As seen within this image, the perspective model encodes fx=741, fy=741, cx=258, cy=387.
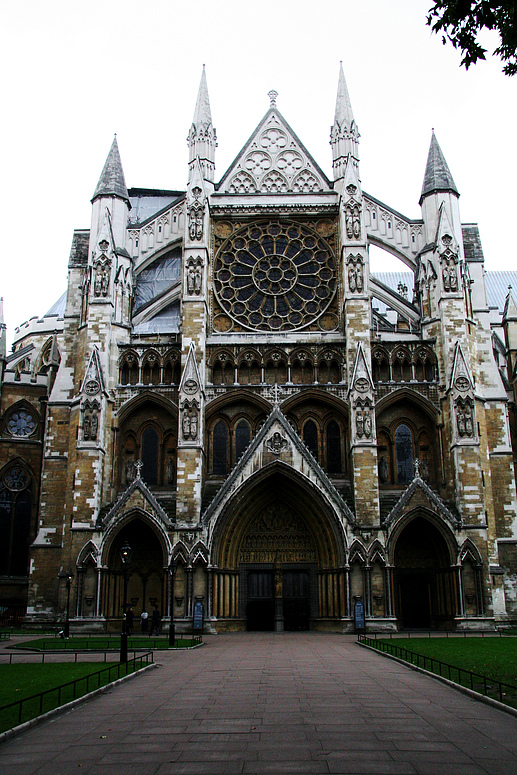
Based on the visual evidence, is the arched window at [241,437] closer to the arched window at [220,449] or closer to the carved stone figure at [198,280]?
the arched window at [220,449]

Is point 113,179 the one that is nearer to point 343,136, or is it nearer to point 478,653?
point 343,136

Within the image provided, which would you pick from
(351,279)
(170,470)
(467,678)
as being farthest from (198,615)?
(467,678)

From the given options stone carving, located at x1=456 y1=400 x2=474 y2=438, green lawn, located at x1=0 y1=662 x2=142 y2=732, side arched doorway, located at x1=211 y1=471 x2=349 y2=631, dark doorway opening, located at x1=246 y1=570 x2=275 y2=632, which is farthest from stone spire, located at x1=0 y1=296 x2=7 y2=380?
green lawn, located at x1=0 y1=662 x2=142 y2=732

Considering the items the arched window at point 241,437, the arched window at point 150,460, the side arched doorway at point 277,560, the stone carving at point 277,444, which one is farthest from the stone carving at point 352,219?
the arched window at point 150,460

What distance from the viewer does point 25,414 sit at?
42.4m

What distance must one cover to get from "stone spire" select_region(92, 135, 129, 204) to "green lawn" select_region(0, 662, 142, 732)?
26616 millimetres

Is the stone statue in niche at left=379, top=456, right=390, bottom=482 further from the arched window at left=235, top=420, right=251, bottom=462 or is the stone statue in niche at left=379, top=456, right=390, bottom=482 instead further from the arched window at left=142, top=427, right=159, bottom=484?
the arched window at left=142, top=427, right=159, bottom=484

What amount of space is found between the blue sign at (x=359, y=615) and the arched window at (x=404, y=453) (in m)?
6.46

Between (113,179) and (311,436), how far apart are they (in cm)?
1734

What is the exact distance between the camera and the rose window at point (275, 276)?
37.3m

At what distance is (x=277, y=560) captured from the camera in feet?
111

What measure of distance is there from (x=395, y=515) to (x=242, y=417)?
341 inches

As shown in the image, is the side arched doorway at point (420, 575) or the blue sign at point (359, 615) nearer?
the blue sign at point (359, 615)

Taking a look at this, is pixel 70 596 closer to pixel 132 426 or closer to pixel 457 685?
pixel 132 426
